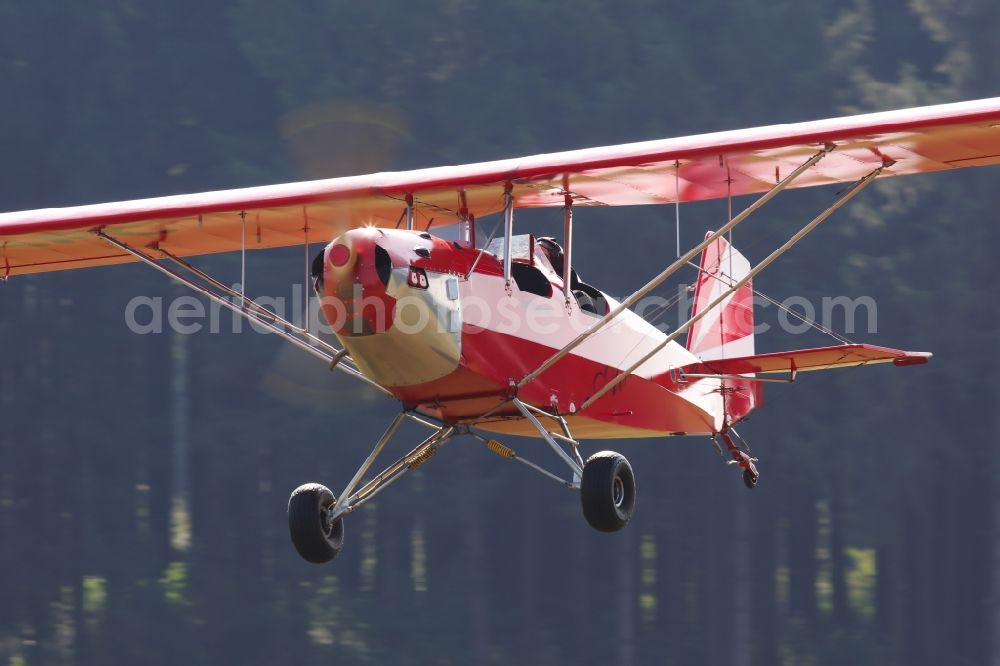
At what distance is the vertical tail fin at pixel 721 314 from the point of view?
1559cm

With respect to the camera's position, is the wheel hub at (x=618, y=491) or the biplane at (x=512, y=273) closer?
the biplane at (x=512, y=273)

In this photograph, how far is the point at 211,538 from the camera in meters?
35.3

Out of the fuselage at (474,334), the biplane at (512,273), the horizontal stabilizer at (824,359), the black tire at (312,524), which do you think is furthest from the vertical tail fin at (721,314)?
the black tire at (312,524)

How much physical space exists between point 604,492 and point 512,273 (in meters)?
1.61

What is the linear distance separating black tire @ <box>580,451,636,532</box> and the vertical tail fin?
12.6ft

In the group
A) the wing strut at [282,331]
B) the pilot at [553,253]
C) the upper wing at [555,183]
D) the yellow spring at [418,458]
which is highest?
the upper wing at [555,183]

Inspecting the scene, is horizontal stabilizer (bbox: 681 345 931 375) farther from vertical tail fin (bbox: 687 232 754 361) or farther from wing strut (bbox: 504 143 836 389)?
vertical tail fin (bbox: 687 232 754 361)

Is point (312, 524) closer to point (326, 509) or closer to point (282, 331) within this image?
point (326, 509)

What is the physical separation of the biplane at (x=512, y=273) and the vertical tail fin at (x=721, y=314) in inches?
62.3

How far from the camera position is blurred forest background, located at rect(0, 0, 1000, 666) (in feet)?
103

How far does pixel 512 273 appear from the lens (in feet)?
38.6

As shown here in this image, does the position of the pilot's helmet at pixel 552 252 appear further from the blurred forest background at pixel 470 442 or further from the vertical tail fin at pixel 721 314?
the blurred forest background at pixel 470 442

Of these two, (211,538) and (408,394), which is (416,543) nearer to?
(211,538)

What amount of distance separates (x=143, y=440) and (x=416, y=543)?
20.1 feet
